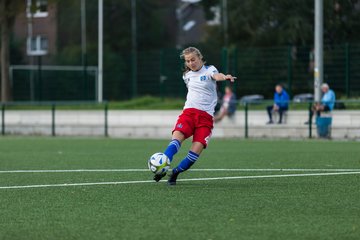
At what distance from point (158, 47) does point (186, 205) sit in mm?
73068

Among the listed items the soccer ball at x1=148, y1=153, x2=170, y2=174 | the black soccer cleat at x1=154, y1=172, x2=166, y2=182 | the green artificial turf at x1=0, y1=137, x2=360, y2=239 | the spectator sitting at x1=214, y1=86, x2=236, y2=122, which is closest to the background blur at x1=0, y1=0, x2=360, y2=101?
the spectator sitting at x1=214, y1=86, x2=236, y2=122

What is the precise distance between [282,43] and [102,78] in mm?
14699

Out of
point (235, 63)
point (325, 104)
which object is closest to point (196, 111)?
point (325, 104)

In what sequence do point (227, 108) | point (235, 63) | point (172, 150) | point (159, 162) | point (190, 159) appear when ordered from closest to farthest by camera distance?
1. point (159, 162)
2. point (172, 150)
3. point (190, 159)
4. point (227, 108)
5. point (235, 63)

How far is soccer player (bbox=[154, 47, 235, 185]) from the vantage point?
42.0ft

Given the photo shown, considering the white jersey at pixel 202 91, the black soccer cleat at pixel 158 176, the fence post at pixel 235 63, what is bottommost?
the black soccer cleat at pixel 158 176

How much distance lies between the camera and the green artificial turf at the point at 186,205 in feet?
28.1

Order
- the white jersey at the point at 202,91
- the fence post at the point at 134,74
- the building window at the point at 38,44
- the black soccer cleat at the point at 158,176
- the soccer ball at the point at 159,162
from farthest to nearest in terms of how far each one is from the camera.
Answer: the building window at the point at 38,44
the fence post at the point at 134,74
the white jersey at the point at 202,91
the black soccer cleat at the point at 158,176
the soccer ball at the point at 159,162

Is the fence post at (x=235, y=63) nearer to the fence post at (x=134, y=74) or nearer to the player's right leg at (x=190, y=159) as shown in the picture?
the fence post at (x=134, y=74)

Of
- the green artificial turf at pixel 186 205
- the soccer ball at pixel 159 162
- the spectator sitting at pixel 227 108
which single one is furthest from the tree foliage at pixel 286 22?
the soccer ball at pixel 159 162

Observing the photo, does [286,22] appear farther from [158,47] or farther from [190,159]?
[190,159]

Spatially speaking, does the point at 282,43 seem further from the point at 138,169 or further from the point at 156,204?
the point at 156,204

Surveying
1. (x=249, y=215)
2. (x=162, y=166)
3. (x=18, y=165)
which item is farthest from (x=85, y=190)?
(x=18, y=165)

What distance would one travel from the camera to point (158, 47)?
273ft
